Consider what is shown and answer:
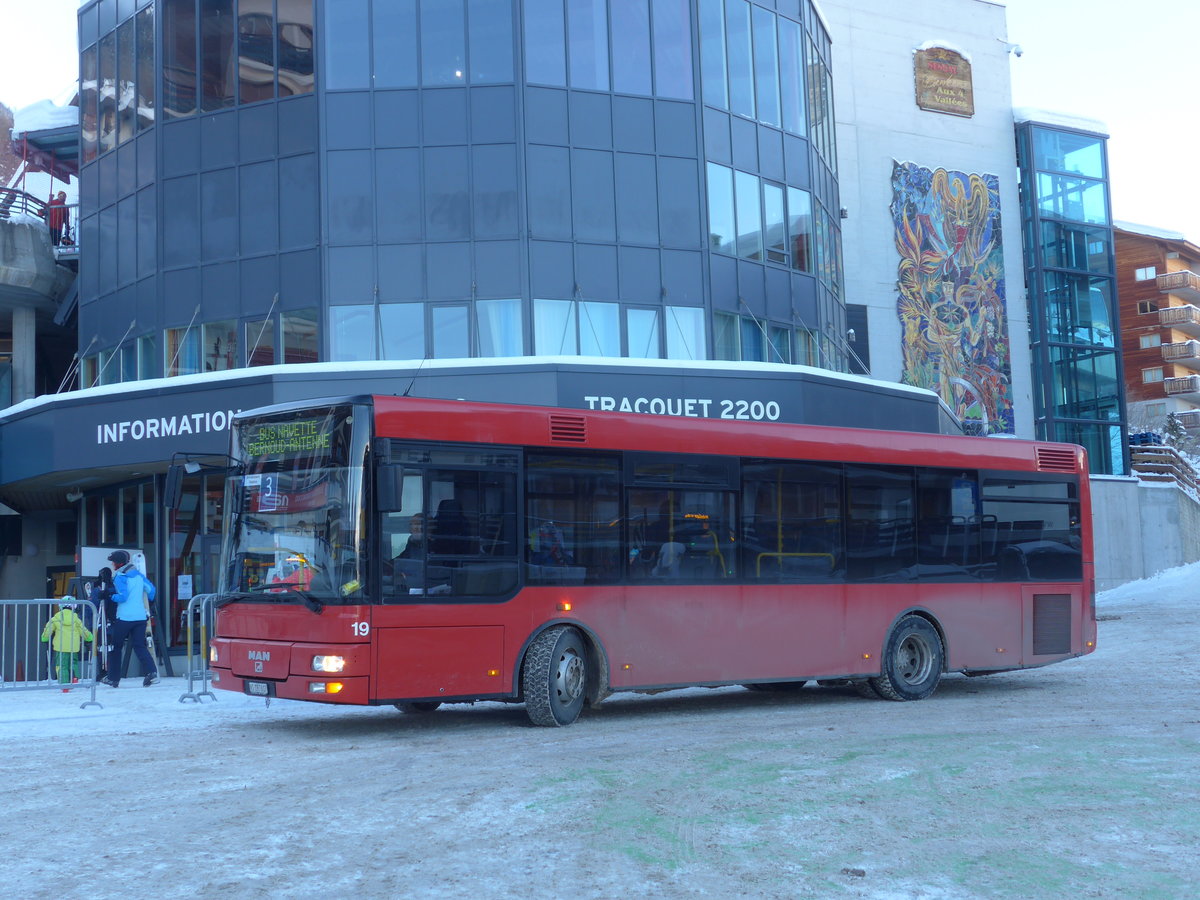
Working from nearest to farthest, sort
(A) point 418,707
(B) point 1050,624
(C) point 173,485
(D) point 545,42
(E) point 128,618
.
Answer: (C) point 173,485 → (A) point 418,707 → (B) point 1050,624 → (E) point 128,618 → (D) point 545,42

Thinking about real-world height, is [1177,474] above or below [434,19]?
below

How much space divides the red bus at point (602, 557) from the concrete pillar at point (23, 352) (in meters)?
20.7

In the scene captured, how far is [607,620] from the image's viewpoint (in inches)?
497

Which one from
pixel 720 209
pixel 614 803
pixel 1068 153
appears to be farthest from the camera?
pixel 1068 153

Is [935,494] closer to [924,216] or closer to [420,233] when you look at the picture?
[420,233]

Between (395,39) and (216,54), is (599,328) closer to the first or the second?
(395,39)

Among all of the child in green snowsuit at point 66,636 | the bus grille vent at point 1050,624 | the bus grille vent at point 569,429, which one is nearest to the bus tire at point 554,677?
the bus grille vent at point 569,429

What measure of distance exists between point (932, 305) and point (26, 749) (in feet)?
124

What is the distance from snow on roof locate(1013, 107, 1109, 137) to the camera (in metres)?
48.2

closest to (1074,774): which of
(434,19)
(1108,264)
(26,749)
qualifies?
(26,749)

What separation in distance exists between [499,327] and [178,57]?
876 centimetres

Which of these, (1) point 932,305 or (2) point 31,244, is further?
(1) point 932,305

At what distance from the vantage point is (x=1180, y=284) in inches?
3509

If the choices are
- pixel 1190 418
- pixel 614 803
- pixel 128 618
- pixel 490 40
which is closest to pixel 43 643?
pixel 128 618
